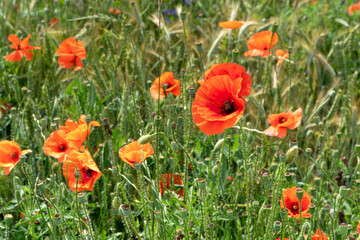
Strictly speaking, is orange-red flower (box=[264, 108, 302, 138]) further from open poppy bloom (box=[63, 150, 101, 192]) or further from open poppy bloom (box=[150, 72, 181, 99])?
open poppy bloom (box=[63, 150, 101, 192])

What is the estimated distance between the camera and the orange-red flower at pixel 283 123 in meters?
1.94

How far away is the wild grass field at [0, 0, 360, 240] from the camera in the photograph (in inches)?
59.9

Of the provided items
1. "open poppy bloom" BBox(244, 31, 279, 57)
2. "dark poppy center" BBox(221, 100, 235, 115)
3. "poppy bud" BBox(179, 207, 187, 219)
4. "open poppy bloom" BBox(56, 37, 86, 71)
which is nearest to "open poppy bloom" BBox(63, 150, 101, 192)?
"poppy bud" BBox(179, 207, 187, 219)

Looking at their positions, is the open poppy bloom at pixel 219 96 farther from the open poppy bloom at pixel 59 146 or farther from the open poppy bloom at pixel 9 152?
the open poppy bloom at pixel 9 152

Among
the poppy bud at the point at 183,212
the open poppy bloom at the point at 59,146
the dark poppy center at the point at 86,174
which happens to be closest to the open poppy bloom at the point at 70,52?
the open poppy bloom at the point at 59,146

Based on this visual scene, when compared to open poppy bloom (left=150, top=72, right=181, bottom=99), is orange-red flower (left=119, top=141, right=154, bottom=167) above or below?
below

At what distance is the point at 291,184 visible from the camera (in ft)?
6.39

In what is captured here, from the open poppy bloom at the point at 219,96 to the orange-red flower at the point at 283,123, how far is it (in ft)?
1.75

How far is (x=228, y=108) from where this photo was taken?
146cm

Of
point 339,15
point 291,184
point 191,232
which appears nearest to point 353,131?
point 291,184

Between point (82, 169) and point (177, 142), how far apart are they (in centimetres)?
47

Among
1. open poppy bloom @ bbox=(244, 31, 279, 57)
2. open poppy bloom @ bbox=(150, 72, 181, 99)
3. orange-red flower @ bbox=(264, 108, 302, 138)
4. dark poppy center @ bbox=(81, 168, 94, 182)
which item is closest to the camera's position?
dark poppy center @ bbox=(81, 168, 94, 182)

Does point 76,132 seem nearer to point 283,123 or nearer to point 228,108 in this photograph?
point 228,108

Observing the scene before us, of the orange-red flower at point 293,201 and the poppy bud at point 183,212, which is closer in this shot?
the poppy bud at point 183,212
